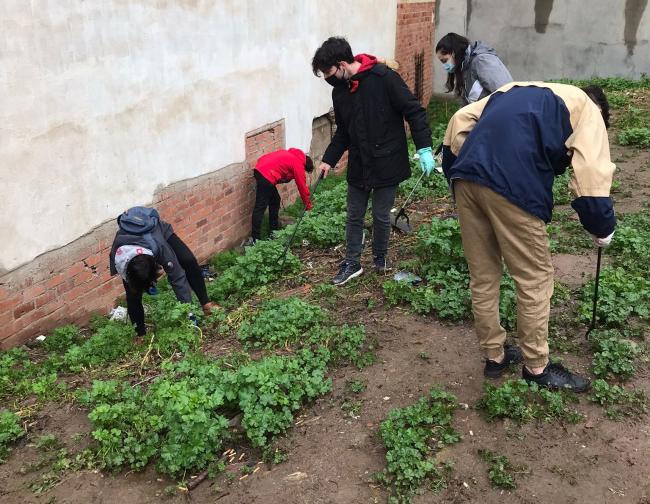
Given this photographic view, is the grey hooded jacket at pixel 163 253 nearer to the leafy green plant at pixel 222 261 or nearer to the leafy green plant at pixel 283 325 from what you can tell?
the leafy green plant at pixel 283 325

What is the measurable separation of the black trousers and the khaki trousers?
7.74 ft

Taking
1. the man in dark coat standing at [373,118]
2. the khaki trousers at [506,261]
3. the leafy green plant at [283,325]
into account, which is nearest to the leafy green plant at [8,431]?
the leafy green plant at [283,325]

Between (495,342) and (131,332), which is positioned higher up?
(495,342)

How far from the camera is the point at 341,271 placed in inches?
206

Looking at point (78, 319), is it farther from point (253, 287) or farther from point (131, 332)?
point (253, 287)

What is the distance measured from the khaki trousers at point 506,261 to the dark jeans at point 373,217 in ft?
5.16

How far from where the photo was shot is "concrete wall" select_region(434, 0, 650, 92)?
13.8m

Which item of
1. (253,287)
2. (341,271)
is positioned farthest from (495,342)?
(253,287)

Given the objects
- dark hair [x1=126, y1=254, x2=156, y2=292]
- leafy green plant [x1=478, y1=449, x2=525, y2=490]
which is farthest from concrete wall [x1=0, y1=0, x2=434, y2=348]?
leafy green plant [x1=478, y1=449, x2=525, y2=490]

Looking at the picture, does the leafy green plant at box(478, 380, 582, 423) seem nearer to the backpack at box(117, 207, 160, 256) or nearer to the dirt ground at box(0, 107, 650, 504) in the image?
the dirt ground at box(0, 107, 650, 504)

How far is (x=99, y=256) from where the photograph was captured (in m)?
5.13

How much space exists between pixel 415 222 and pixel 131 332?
3426 millimetres

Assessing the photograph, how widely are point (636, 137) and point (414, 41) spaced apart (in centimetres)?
577

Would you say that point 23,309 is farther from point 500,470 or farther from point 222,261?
point 500,470
